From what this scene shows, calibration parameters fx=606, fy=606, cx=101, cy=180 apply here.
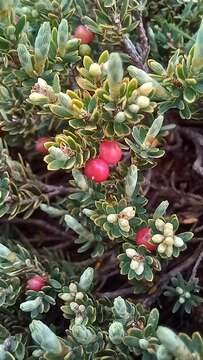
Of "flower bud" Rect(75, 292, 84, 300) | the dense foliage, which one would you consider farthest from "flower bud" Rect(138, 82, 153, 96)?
"flower bud" Rect(75, 292, 84, 300)

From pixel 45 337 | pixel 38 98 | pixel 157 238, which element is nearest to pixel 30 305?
pixel 45 337

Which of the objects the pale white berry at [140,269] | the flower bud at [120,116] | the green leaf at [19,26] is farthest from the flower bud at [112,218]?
the green leaf at [19,26]

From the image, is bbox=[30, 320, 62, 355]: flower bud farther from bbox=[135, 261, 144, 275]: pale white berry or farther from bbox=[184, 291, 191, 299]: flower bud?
bbox=[184, 291, 191, 299]: flower bud

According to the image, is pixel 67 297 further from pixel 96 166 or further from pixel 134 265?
pixel 96 166

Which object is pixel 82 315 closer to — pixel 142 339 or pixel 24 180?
pixel 142 339

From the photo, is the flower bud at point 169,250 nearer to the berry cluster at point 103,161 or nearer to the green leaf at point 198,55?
the berry cluster at point 103,161
